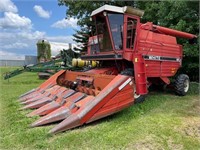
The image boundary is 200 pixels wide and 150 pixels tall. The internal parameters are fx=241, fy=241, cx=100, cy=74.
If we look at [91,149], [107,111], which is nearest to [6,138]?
[91,149]

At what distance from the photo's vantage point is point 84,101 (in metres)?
4.73

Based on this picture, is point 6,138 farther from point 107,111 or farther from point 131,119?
point 131,119

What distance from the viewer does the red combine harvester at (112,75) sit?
4531 mm

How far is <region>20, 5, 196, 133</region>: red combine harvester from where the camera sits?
453 centimetres

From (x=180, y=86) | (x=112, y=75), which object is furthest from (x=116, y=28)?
(x=180, y=86)

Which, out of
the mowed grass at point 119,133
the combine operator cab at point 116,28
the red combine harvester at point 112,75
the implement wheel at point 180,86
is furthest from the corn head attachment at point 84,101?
the implement wheel at point 180,86

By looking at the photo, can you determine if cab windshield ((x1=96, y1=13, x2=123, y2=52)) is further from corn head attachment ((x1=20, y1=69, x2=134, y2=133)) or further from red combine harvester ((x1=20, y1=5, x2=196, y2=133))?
corn head attachment ((x1=20, y1=69, x2=134, y2=133))

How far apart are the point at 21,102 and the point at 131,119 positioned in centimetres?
316

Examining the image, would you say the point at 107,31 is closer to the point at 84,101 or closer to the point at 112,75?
the point at 112,75

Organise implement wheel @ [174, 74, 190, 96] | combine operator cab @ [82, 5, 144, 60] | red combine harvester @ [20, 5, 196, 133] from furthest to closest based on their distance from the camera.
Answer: implement wheel @ [174, 74, 190, 96]
combine operator cab @ [82, 5, 144, 60]
red combine harvester @ [20, 5, 196, 133]

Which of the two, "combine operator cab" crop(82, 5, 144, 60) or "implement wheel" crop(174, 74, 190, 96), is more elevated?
"combine operator cab" crop(82, 5, 144, 60)

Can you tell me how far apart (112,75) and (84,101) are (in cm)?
132

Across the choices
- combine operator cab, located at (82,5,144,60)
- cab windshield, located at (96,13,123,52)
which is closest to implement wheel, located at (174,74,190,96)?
combine operator cab, located at (82,5,144,60)

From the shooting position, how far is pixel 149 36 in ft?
23.6
